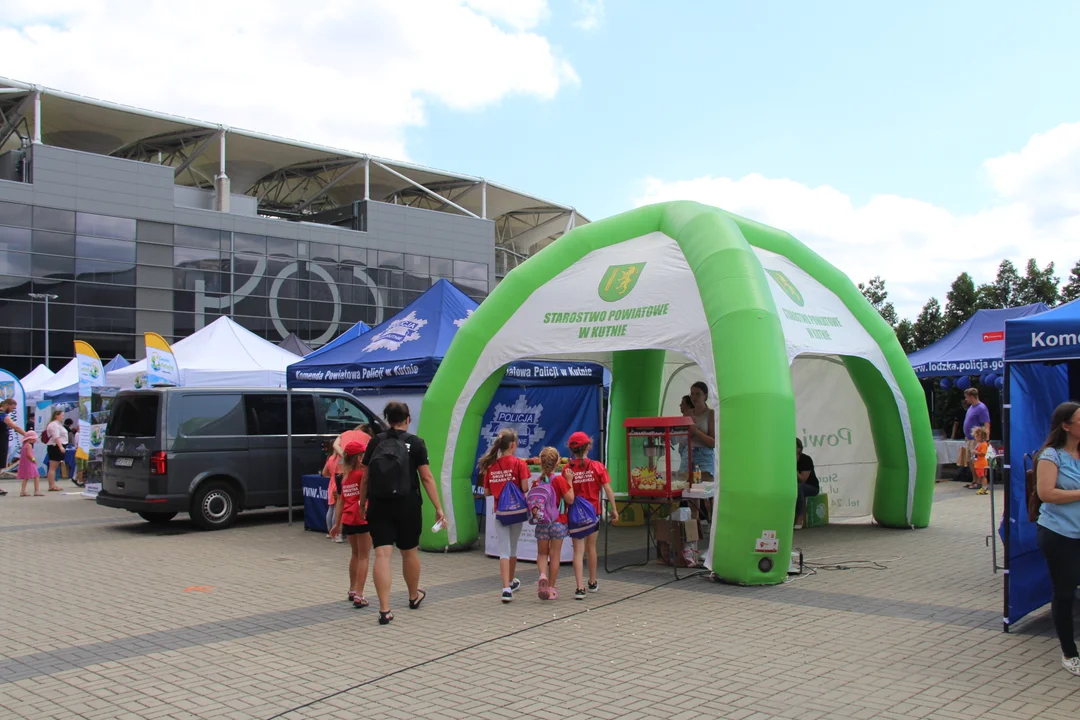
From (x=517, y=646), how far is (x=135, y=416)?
8.59 metres

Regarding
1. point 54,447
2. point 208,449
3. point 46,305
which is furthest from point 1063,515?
point 46,305

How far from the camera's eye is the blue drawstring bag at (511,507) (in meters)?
8.02

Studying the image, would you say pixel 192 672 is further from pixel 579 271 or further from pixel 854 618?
pixel 579 271

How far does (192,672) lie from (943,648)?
16.3 ft

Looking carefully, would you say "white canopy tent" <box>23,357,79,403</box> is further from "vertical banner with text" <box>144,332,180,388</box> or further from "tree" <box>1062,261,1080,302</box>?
"tree" <box>1062,261,1080,302</box>

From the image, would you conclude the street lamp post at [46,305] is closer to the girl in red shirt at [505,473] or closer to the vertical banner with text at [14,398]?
the vertical banner with text at [14,398]

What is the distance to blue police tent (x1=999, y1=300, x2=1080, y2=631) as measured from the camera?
6.09 m

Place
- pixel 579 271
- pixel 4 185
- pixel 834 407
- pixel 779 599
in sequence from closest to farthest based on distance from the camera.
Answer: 1. pixel 779 599
2. pixel 579 271
3. pixel 834 407
4. pixel 4 185

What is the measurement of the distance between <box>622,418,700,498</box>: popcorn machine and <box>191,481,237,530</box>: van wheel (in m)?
6.48

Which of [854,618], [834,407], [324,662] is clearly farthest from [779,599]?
[834,407]

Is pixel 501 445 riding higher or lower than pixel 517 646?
higher

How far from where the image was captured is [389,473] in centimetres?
715

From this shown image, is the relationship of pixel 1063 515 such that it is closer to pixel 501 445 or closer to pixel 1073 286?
pixel 501 445

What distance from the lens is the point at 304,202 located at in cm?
5634
